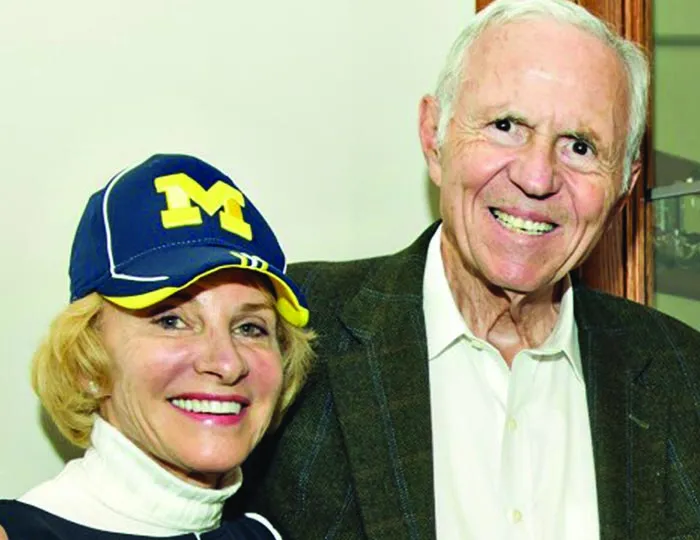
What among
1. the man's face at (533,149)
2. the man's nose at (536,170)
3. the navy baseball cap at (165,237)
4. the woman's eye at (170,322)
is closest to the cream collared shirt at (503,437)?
the man's face at (533,149)

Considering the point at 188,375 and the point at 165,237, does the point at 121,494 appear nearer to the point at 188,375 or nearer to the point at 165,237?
the point at 188,375

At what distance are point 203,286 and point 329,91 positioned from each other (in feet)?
2.30

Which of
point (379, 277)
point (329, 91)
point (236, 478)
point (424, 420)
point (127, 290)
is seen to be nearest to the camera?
point (127, 290)

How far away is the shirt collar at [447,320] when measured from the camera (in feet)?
6.82

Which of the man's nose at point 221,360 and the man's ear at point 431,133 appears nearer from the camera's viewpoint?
the man's nose at point 221,360

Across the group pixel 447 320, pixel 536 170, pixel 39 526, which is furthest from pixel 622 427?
pixel 39 526

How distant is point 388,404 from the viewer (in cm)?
197

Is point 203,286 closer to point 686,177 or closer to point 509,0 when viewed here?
point 509,0

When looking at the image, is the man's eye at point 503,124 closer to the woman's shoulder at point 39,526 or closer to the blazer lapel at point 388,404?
the blazer lapel at point 388,404

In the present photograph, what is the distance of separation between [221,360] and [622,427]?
0.73 metres

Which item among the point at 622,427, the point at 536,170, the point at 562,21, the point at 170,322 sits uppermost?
the point at 562,21

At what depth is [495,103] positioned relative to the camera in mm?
2012

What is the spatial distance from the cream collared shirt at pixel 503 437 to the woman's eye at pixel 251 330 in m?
0.37

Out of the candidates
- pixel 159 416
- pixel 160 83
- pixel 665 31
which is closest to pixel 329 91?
pixel 160 83
